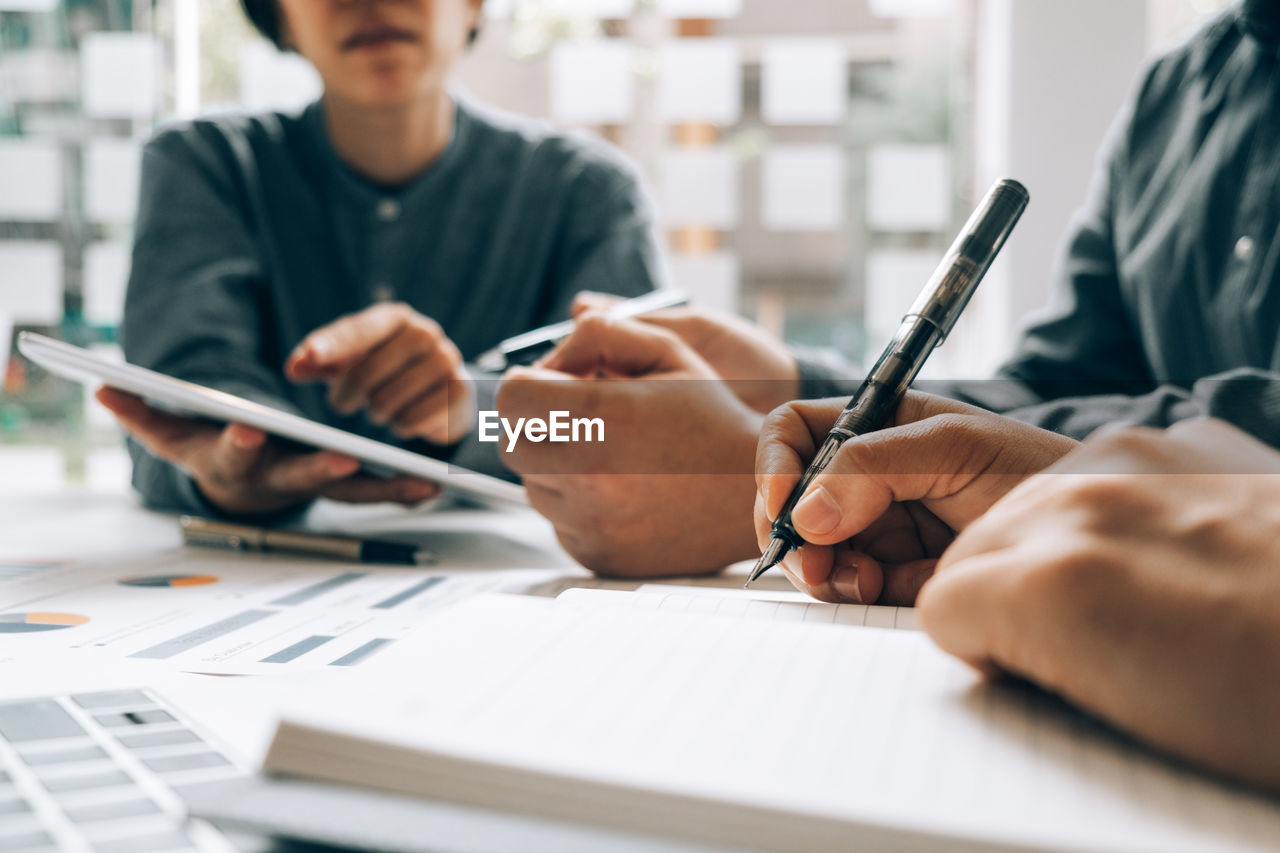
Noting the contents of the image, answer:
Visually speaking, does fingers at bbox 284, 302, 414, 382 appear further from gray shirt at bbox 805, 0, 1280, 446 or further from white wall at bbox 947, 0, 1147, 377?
white wall at bbox 947, 0, 1147, 377

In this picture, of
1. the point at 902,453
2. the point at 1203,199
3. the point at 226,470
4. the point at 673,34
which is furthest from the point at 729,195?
the point at 902,453

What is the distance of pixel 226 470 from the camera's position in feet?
1.87

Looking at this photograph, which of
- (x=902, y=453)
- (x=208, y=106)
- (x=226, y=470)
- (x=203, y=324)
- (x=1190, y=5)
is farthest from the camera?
(x=208, y=106)

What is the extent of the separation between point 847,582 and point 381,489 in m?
0.33

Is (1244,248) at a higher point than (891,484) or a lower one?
higher

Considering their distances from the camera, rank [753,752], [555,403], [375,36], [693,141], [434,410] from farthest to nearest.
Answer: [693,141], [375,36], [434,410], [555,403], [753,752]

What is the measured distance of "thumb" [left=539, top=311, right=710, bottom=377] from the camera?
0.45 m

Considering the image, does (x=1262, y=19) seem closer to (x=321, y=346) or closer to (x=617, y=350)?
(x=617, y=350)

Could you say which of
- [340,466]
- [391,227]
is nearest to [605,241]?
[391,227]

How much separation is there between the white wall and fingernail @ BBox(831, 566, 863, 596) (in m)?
0.86

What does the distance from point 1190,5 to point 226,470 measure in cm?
128

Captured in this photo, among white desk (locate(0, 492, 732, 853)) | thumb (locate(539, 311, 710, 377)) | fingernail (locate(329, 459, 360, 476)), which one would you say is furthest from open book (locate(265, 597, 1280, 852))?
fingernail (locate(329, 459, 360, 476))

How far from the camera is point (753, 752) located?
189 millimetres

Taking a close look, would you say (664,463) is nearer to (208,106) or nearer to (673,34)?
(673,34)
